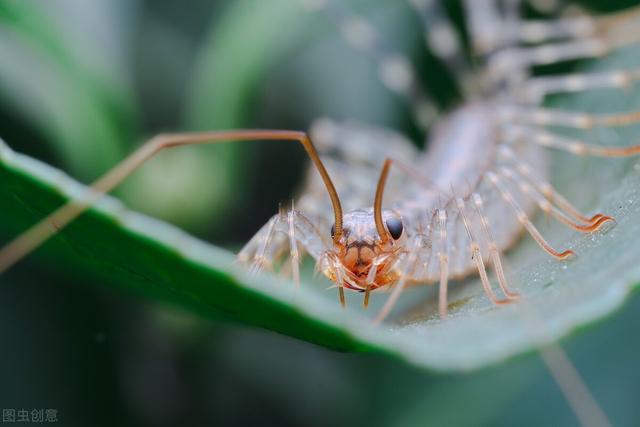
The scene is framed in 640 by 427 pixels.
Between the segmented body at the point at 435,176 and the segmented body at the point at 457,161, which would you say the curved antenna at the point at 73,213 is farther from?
the segmented body at the point at 435,176

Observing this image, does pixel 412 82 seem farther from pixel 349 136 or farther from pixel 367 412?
pixel 367 412

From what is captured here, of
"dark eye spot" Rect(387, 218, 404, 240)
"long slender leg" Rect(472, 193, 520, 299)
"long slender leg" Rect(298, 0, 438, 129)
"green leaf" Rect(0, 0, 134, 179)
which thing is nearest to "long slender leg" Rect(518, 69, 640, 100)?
"long slender leg" Rect(298, 0, 438, 129)

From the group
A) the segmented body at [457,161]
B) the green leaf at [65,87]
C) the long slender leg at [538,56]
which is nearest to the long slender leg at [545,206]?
the segmented body at [457,161]

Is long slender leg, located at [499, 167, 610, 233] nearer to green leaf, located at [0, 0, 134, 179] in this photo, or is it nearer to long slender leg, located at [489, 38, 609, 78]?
long slender leg, located at [489, 38, 609, 78]

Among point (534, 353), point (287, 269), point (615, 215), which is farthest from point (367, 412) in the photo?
point (534, 353)

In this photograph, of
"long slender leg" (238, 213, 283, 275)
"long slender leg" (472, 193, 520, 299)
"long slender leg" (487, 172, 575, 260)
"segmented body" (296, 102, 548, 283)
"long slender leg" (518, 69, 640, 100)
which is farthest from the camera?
"long slender leg" (518, 69, 640, 100)

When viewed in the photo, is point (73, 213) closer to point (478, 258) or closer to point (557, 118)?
point (478, 258)

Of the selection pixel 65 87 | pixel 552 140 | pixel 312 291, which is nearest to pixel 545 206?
pixel 552 140
